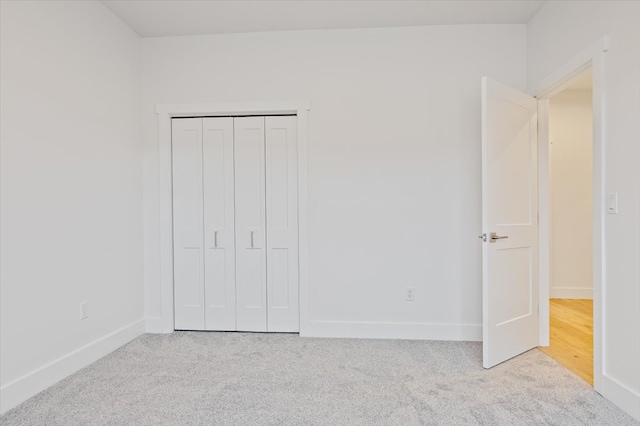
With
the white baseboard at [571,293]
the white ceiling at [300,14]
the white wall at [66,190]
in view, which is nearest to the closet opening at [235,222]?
the white wall at [66,190]

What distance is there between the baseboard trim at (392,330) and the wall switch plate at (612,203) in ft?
4.74

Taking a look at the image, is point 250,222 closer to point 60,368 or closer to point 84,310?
point 84,310

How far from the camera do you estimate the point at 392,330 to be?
10.4ft

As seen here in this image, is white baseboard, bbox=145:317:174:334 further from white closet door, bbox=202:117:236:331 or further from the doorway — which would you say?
the doorway

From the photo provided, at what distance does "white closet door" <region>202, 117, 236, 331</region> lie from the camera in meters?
3.34

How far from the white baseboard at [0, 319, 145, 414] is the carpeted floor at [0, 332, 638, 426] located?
0.06 meters

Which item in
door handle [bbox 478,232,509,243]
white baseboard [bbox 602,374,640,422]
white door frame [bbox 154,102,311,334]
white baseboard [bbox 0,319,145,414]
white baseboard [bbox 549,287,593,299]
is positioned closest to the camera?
white baseboard [bbox 602,374,640,422]

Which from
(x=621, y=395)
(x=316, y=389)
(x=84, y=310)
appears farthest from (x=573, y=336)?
(x=84, y=310)

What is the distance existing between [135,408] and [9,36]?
7.35ft

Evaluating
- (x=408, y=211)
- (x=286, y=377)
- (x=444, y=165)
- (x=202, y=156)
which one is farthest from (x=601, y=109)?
(x=202, y=156)

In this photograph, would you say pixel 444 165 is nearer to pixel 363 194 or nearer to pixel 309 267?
pixel 363 194

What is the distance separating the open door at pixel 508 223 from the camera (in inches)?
99.5

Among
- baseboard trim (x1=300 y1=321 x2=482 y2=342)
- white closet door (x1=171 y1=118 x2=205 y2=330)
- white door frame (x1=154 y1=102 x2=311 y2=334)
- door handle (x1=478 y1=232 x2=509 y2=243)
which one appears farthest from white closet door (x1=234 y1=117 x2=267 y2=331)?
door handle (x1=478 y1=232 x2=509 y2=243)

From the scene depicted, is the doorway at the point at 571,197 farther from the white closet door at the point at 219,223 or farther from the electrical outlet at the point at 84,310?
the electrical outlet at the point at 84,310
